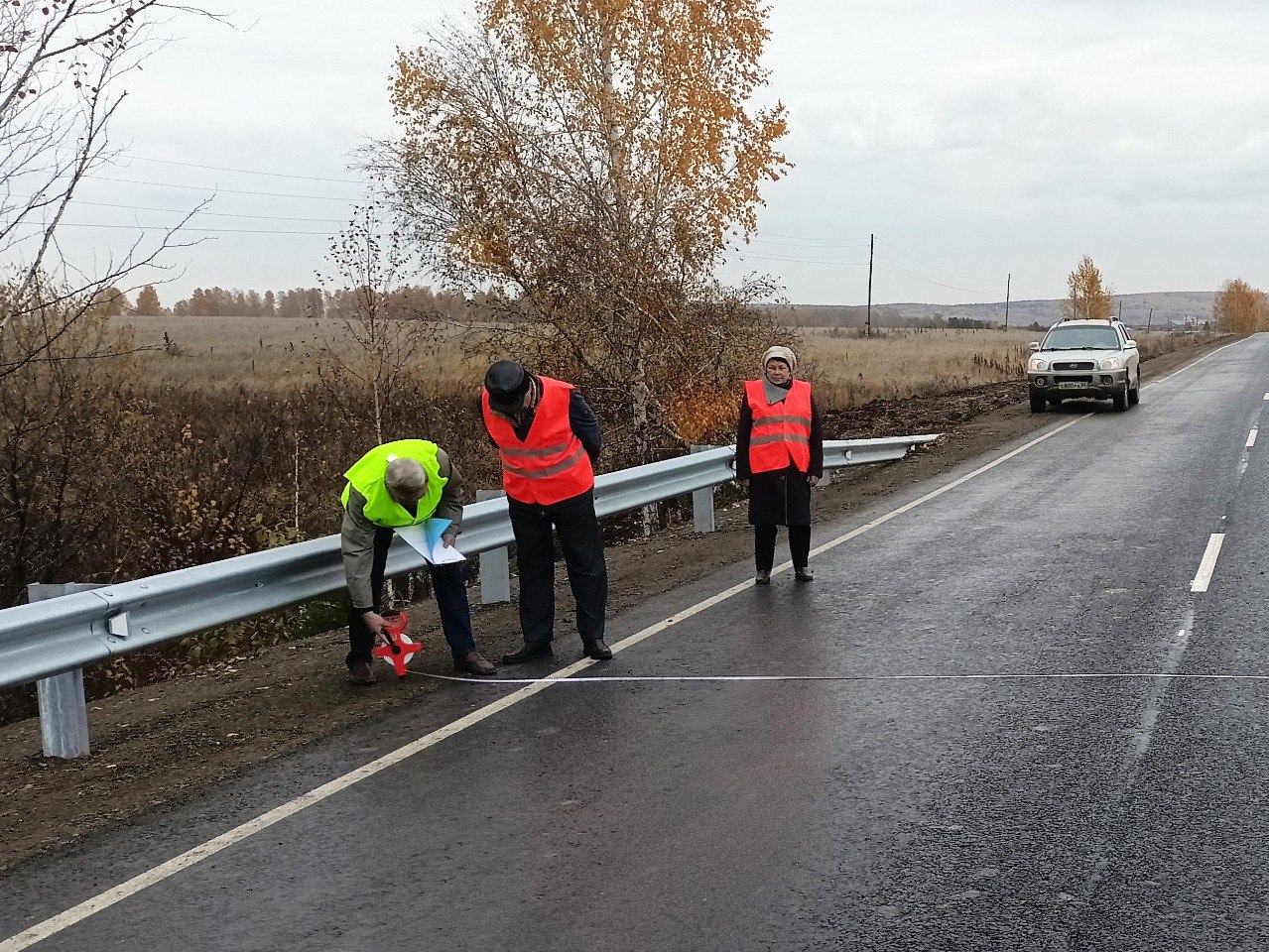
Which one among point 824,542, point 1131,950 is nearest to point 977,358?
point 824,542

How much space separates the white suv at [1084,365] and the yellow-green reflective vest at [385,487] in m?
19.7

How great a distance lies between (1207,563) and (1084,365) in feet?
50.7

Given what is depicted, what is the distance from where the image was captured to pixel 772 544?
9.36 m

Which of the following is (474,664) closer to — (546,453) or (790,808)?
(546,453)

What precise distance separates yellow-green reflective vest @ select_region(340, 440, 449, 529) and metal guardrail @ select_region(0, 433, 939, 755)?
60cm

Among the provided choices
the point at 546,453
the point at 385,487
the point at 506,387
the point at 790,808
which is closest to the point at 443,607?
the point at 385,487

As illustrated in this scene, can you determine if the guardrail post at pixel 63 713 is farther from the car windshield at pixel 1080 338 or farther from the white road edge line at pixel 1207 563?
the car windshield at pixel 1080 338

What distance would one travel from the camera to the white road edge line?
28.8 ft

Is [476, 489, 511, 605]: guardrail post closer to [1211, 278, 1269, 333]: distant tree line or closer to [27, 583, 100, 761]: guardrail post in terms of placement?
[27, 583, 100, 761]: guardrail post

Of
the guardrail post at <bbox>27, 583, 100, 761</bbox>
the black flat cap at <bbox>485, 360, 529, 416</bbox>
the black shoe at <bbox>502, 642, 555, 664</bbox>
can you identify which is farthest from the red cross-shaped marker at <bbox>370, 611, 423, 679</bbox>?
the guardrail post at <bbox>27, 583, 100, 761</bbox>

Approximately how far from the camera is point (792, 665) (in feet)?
23.0

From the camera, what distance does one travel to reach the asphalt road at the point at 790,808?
3832mm

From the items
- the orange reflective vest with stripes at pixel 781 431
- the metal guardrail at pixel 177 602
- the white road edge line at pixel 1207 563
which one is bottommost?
the white road edge line at pixel 1207 563

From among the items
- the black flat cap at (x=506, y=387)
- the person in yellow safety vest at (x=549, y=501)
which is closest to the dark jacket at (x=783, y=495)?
the person in yellow safety vest at (x=549, y=501)
